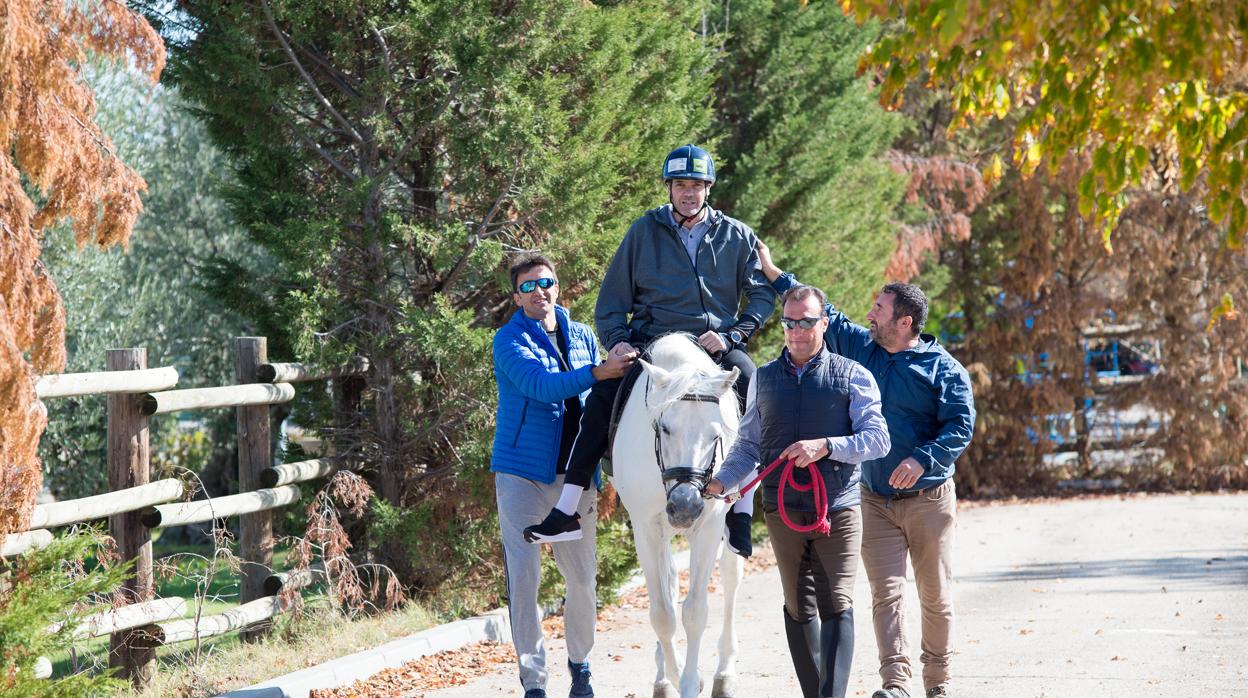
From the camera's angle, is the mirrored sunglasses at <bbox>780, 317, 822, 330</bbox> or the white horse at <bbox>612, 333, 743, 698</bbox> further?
the white horse at <bbox>612, 333, 743, 698</bbox>

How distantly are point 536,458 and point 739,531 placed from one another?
44.7 inches

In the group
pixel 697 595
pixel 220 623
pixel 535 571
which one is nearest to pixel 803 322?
pixel 697 595

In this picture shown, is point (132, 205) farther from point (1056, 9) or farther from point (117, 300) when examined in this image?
point (117, 300)

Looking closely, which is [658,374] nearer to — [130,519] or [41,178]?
[41,178]

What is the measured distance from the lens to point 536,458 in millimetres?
6434

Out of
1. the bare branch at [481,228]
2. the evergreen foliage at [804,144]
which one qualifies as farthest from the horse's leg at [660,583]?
the evergreen foliage at [804,144]

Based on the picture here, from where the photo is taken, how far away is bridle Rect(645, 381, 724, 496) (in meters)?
5.54

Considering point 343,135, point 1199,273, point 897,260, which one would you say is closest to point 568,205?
point 343,135

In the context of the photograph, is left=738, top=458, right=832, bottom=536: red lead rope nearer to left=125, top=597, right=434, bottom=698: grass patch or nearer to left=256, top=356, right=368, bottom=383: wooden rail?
left=125, top=597, right=434, bottom=698: grass patch

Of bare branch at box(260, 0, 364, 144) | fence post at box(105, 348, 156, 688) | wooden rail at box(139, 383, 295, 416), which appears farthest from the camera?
bare branch at box(260, 0, 364, 144)

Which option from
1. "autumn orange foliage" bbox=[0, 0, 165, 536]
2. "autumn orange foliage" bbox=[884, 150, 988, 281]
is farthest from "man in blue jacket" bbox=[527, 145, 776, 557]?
"autumn orange foliage" bbox=[884, 150, 988, 281]

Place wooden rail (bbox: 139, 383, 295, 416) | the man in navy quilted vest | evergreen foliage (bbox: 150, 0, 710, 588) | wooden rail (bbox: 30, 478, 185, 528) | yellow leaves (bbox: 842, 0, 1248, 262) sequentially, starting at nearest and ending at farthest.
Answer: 1. yellow leaves (bbox: 842, 0, 1248, 262)
2. the man in navy quilted vest
3. wooden rail (bbox: 30, 478, 185, 528)
4. wooden rail (bbox: 139, 383, 295, 416)
5. evergreen foliage (bbox: 150, 0, 710, 588)

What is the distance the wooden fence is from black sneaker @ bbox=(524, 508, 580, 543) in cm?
221

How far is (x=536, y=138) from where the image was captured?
30.1 ft
